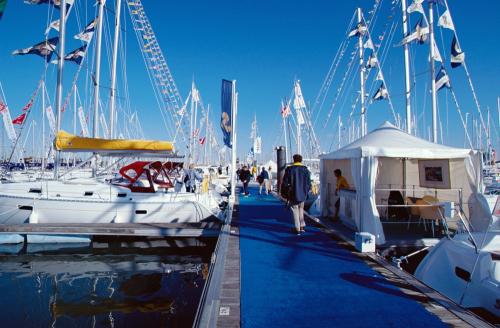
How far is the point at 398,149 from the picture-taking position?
910 centimetres

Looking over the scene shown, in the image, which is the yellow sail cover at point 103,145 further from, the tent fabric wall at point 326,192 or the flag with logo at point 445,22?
the flag with logo at point 445,22

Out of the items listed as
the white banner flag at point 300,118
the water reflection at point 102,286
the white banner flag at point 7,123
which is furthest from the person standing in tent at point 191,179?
the white banner flag at point 7,123

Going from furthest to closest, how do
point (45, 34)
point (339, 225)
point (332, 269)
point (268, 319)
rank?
point (45, 34)
point (339, 225)
point (332, 269)
point (268, 319)

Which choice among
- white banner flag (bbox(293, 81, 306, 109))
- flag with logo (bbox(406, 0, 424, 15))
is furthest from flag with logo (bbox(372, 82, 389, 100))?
white banner flag (bbox(293, 81, 306, 109))

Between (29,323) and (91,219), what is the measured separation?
646 centimetres

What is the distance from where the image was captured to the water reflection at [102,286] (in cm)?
729

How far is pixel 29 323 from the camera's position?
6.95 metres

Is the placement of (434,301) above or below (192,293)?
above

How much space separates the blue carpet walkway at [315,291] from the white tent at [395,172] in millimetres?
1427

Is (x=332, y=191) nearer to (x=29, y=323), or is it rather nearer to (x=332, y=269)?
(x=332, y=269)

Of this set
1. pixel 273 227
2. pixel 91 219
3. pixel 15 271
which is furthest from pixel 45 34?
pixel 273 227

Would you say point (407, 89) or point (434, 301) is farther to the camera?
point (407, 89)

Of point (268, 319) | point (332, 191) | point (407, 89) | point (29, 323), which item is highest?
point (407, 89)

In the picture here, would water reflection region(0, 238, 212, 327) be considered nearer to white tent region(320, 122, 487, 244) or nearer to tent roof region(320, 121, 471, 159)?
white tent region(320, 122, 487, 244)
